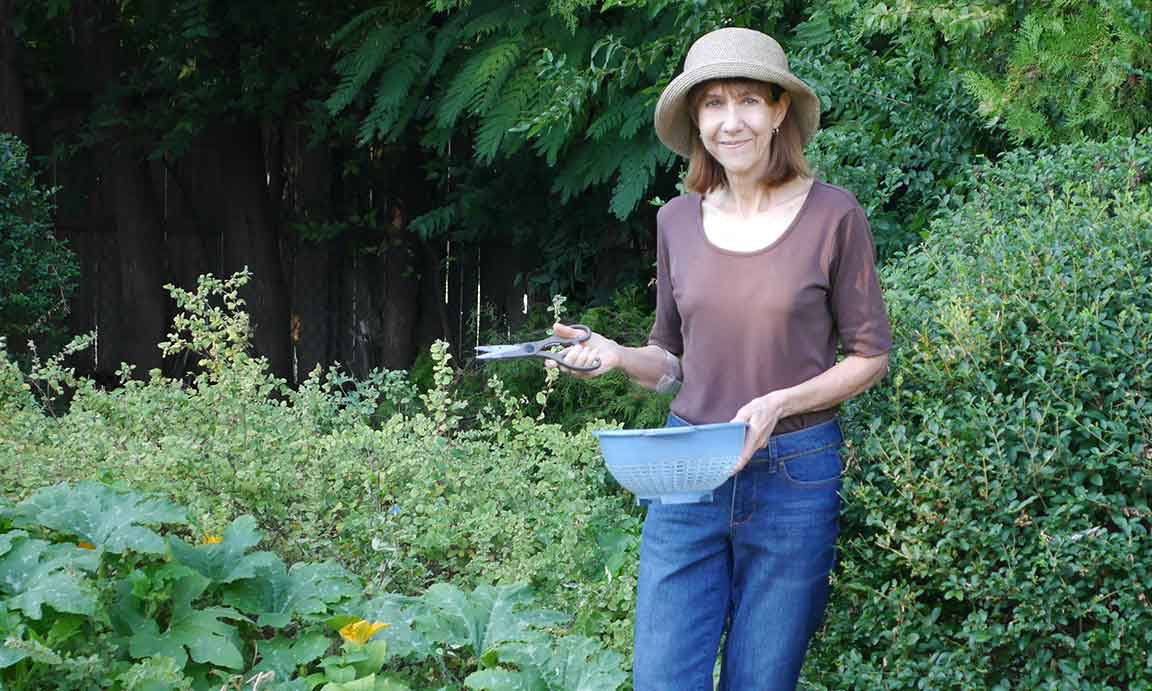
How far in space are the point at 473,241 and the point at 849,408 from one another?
6391 millimetres

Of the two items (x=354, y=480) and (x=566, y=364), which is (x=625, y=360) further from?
(x=354, y=480)

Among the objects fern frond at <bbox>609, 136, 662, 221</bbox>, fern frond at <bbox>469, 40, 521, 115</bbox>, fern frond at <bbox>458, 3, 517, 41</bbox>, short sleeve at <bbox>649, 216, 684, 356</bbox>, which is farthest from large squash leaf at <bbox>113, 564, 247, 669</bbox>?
fern frond at <bbox>458, 3, 517, 41</bbox>

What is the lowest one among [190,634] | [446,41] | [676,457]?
[190,634]

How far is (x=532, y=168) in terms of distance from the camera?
7.53 meters

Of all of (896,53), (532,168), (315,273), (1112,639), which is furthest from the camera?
(315,273)

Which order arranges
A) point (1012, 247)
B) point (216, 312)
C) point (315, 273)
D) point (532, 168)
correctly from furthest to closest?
point (315, 273) → point (532, 168) → point (216, 312) → point (1012, 247)

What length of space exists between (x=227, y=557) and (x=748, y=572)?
1.43 m

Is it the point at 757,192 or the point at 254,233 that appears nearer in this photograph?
the point at 757,192

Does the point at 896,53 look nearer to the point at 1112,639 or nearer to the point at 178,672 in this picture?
the point at 1112,639

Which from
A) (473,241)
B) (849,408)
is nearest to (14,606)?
(849,408)

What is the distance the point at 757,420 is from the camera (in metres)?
2.42

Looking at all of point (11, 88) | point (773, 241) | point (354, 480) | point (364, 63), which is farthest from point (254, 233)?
point (773, 241)

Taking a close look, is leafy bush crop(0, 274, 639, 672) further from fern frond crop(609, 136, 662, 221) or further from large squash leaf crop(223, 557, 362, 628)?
fern frond crop(609, 136, 662, 221)

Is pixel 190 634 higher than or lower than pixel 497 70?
lower
